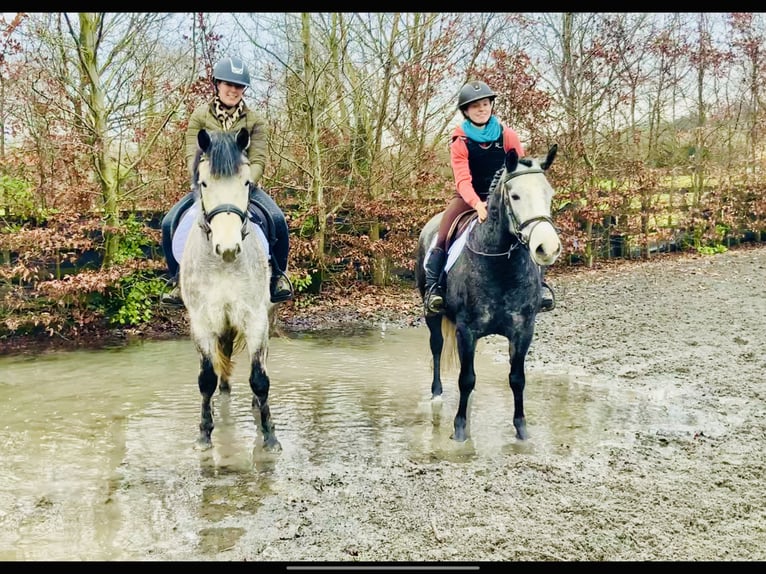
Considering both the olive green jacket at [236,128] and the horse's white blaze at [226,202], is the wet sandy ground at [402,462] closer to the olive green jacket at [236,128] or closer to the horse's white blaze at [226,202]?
the horse's white blaze at [226,202]

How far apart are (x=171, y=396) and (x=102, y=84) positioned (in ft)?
18.2

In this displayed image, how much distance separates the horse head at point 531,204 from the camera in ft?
15.1

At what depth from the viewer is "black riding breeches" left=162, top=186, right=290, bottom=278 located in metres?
5.82

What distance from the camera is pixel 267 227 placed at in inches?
227

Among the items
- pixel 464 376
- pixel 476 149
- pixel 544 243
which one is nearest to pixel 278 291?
pixel 464 376

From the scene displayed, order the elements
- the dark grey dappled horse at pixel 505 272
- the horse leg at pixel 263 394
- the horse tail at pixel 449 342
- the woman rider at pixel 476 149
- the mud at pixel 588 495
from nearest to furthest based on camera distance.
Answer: the mud at pixel 588 495
the dark grey dappled horse at pixel 505 272
the horse leg at pixel 263 394
the woman rider at pixel 476 149
the horse tail at pixel 449 342

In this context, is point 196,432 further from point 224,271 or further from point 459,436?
point 459,436

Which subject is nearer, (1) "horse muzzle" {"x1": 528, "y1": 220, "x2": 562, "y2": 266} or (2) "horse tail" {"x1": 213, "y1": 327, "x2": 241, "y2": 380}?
(1) "horse muzzle" {"x1": 528, "y1": 220, "x2": 562, "y2": 266}

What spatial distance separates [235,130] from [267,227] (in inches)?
33.6

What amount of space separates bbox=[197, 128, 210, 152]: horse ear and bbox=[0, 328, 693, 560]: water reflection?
2.34 meters

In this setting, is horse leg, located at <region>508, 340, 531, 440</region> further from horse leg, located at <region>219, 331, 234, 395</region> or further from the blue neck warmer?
horse leg, located at <region>219, 331, 234, 395</region>

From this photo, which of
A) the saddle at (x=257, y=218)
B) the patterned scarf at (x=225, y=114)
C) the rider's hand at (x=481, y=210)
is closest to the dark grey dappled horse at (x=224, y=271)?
the saddle at (x=257, y=218)

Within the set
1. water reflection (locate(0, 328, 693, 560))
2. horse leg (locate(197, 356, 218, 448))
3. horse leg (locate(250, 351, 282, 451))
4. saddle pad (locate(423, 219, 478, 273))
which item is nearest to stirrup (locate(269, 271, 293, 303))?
horse leg (locate(250, 351, 282, 451))

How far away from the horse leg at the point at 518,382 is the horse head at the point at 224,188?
2382 mm
